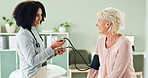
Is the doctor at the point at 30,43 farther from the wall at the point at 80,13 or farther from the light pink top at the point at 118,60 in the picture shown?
the wall at the point at 80,13

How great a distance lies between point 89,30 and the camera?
15.6 ft

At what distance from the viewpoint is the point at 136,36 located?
4.77m

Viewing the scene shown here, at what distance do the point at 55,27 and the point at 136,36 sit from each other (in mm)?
1672

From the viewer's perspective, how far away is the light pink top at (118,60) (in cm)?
176

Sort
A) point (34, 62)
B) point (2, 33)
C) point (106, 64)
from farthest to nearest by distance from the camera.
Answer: point (2, 33)
point (106, 64)
point (34, 62)

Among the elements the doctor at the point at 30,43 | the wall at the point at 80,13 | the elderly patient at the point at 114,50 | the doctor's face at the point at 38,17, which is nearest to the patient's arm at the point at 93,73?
the elderly patient at the point at 114,50

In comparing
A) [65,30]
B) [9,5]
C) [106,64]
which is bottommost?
[106,64]

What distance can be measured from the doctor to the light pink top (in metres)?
0.39

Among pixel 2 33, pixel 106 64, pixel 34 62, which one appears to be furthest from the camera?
pixel 2 33

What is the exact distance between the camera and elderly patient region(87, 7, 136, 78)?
1765 mm

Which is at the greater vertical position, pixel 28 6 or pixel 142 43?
pixel 28 6

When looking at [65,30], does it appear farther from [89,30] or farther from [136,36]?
[136,36]

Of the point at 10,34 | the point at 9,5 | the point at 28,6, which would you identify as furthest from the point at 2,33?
the point at 28,6

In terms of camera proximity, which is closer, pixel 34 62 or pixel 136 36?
pixel 34 62
